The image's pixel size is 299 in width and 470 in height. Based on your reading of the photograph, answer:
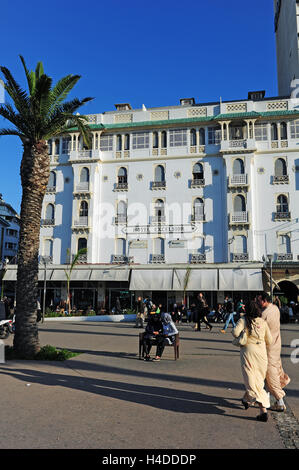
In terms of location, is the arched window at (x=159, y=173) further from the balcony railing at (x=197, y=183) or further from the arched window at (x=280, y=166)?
the arched window at (x=280, y=166)

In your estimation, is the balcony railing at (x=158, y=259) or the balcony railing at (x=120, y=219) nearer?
the balcony railing at (x=158, y=259)

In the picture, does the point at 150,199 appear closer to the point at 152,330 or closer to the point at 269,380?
the point at 152,330

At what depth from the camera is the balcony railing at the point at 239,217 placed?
106 feet

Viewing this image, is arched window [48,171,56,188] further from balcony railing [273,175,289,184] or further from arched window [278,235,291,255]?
arched window [278,235,291,255]

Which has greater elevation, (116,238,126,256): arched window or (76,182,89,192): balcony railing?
(76,182,89,192): balcony railing

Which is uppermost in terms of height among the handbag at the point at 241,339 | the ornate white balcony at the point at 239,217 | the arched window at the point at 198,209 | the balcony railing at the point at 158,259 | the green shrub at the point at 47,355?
the arched window at the point at 198,209

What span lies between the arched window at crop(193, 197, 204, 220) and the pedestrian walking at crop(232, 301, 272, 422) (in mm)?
28316

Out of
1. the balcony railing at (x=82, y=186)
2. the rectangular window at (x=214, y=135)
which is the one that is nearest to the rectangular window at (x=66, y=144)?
the balcony railing at (x=82, y=186)

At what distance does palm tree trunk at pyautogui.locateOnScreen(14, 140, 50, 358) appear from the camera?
10805 millimetres

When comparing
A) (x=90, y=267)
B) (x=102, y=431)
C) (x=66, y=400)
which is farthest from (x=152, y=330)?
(x=90, y=267)

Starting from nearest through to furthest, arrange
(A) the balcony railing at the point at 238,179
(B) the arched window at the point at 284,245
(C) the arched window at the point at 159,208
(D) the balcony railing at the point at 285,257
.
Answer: (D) the balcony railing at the point at 285,257 < (B) the arched window at the point at 284,245 < (A) the balcony railing at the point at 238,179 < (C) the arched window at the point at 159,208

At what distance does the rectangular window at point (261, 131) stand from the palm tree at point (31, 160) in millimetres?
24470

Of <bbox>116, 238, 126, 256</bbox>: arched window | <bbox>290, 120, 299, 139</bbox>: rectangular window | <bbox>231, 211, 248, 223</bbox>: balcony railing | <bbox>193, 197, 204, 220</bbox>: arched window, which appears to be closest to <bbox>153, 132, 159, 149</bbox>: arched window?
<bbox>193, 197, 204, 220</bbox>: arched window

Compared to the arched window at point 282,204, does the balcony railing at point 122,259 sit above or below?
below
